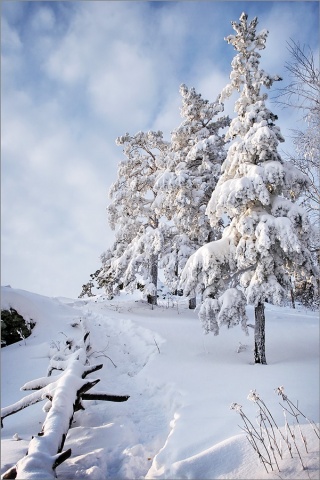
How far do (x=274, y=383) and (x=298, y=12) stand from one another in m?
8.26

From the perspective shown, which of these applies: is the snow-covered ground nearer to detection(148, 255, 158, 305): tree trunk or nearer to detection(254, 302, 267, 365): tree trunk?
detection(254, 302, 267, 365): tree trunk

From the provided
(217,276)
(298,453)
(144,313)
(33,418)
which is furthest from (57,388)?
(144,313)

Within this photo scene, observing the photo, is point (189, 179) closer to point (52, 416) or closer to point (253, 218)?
point (253, 218)

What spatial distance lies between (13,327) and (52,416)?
769cm

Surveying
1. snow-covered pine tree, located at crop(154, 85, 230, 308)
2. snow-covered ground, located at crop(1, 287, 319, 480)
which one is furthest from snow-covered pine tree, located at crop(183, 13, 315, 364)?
snow-covered pine tree, located at crop(154, 85, 230, 308)

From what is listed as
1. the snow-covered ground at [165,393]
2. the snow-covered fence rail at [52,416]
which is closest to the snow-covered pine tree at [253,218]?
the snow-covered ground at [165,393]

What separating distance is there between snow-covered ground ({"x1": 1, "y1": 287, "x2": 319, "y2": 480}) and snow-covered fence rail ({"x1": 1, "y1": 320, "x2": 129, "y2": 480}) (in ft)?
1.72

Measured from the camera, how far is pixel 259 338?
8891 millimetres

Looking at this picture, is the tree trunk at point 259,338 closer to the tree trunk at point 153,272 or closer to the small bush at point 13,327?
the small bush at point 13,327

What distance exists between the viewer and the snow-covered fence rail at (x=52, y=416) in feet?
10.2

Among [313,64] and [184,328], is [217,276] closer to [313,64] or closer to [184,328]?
[184,328]

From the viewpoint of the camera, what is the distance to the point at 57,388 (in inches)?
189

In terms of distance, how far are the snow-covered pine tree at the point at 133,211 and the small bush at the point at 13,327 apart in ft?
23.9

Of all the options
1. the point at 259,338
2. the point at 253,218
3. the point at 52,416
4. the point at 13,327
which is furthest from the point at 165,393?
the point at 13,327
